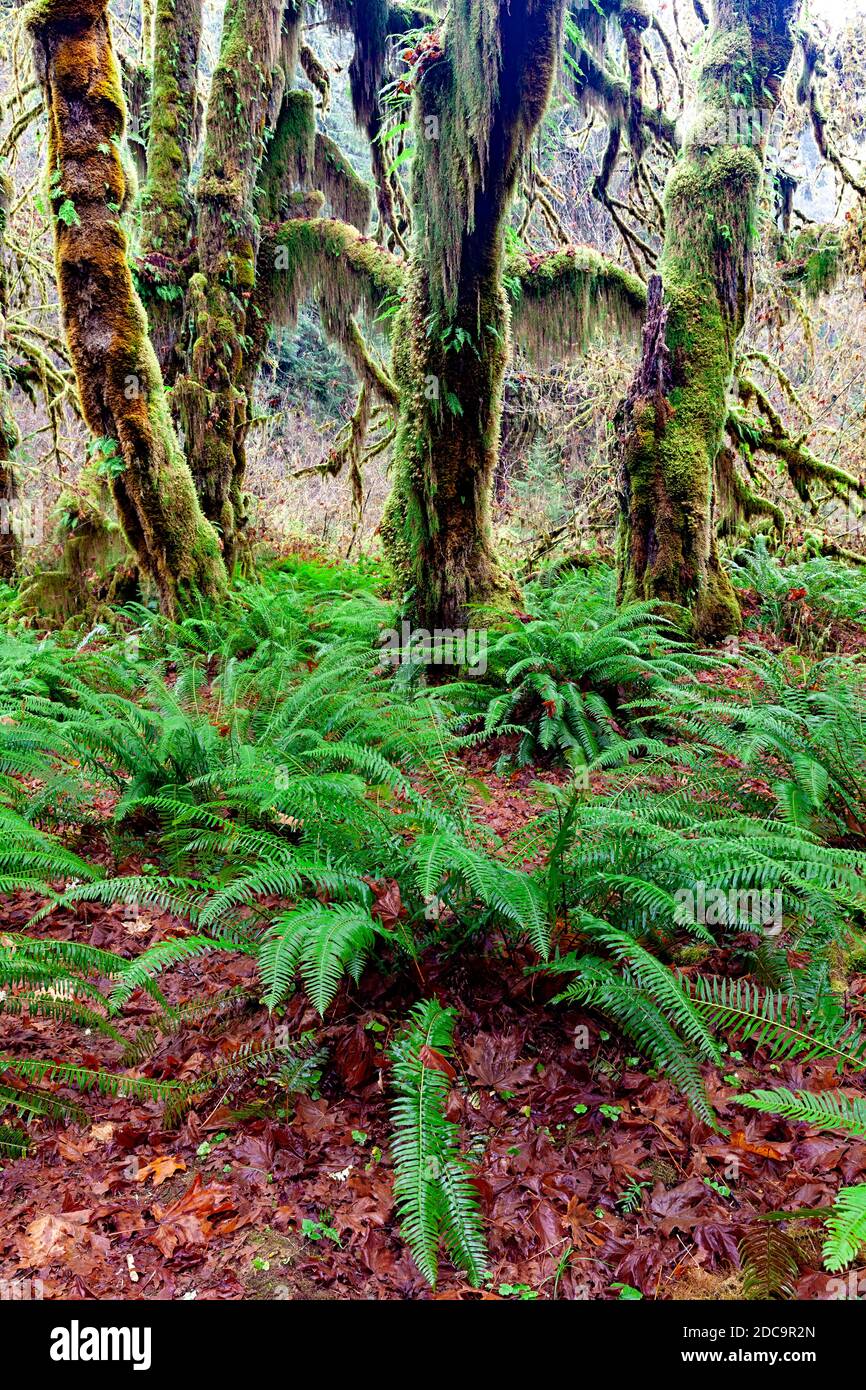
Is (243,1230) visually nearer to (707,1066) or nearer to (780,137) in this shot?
(707,1066)

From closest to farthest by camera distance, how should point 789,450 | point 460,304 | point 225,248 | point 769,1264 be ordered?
point 769,1264, point 460,304, point 225,248, point 789,450

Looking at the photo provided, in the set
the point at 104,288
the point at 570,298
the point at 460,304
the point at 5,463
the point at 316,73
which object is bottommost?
the point at 5,463

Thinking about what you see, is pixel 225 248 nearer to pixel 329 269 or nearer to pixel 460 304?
pixel 329 269

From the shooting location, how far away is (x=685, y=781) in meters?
3.90

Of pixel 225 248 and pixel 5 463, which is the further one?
pixel 5 463

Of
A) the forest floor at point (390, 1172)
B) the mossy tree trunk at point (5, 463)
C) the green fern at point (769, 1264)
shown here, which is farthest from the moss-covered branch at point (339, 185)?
the green fern at point (769, 1264)

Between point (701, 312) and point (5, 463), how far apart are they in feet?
21.9

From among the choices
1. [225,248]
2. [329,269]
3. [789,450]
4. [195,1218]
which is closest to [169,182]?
[225,248]

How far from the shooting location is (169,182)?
24.9 feet

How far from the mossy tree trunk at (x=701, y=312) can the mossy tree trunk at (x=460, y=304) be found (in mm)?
1130

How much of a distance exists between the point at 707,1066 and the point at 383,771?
1588 millimetres

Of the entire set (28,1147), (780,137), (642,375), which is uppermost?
(780,137)

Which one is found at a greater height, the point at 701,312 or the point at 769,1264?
the point at 701,312
